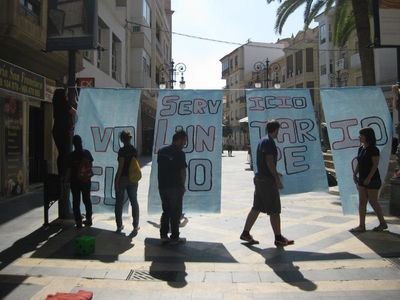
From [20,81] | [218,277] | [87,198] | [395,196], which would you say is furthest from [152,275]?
[20,81]

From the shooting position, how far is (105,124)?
7.45 m

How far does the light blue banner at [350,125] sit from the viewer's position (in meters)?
7.21

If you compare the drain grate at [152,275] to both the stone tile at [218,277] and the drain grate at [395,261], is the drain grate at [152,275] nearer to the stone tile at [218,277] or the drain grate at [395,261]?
the stone tile at [218,277]

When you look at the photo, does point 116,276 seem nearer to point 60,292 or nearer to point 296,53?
point 60,292

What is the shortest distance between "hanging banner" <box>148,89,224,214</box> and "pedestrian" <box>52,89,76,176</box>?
1776mm

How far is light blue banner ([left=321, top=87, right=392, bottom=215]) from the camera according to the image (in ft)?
23.7

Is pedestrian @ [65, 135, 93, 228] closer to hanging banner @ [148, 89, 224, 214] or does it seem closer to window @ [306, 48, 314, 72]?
hanging banner @ [148, 89, 224, 214]

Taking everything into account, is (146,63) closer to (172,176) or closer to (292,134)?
(292,134)

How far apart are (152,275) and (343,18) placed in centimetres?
1501

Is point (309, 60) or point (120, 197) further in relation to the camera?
point (309, 60)

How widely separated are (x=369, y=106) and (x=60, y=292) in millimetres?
5997

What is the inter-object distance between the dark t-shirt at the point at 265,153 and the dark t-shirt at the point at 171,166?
3.89 feet

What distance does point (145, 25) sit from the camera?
27.8 m

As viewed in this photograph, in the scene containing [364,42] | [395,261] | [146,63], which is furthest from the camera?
[146,63]
